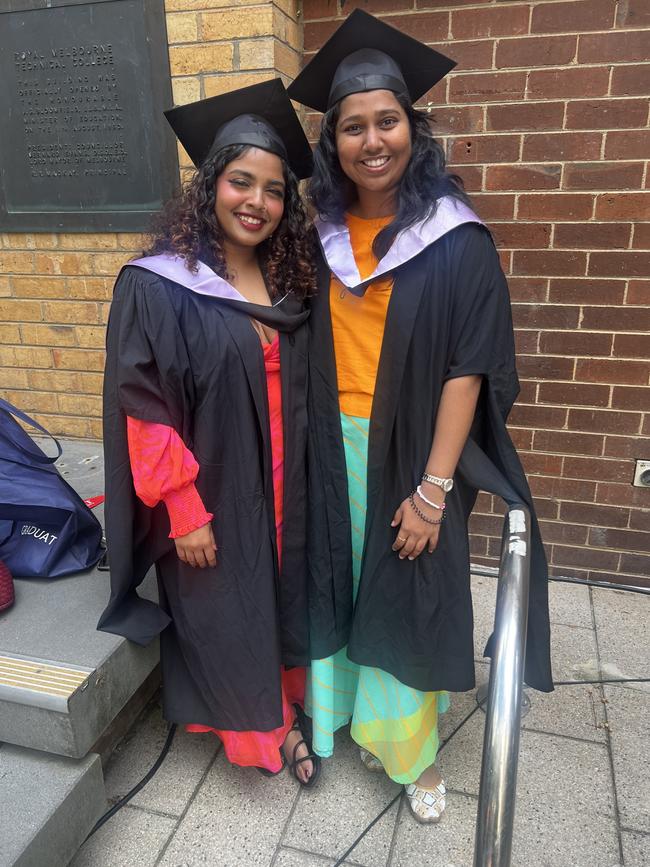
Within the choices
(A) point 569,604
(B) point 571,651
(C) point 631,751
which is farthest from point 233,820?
(A) point 569,604

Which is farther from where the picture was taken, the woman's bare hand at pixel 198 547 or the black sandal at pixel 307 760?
the black sandal at pixel 307 760

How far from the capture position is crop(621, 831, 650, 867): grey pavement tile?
72.4 inches

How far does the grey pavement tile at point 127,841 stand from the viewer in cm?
188

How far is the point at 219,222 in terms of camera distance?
5.85ft

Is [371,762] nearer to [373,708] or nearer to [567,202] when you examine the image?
[373,708]

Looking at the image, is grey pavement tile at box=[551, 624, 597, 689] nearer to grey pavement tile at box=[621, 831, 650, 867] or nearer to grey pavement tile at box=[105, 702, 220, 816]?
grey pavement tile at box=[621, 831, 650, 867]

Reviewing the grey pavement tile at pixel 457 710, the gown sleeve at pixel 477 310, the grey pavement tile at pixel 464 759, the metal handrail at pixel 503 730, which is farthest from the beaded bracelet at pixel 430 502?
the grey pavement tile at pixel 464 759

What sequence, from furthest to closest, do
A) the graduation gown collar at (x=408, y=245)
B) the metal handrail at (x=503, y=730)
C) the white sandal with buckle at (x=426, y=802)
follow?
the white sandal with buckle at (x=426, y=802)
the graduation gown collar at (x=408, y=245)
the metal handrail at (x=503, y=730)

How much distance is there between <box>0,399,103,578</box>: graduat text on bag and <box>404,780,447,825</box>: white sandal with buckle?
132cm

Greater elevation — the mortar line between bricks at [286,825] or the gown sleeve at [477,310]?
the gown sleeve at [477,310]

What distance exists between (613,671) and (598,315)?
1.49 m

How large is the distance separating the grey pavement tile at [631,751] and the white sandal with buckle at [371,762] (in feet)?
2.48

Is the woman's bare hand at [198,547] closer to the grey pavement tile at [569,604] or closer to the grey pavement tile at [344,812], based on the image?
the grey pavement tile at [344,812]

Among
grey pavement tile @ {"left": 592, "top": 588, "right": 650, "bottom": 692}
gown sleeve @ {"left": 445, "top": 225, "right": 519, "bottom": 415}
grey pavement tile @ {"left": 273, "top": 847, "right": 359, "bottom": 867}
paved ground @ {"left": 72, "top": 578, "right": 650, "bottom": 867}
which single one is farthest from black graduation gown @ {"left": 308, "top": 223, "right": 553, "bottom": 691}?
grey pavement tile @ {"left": 592, "top": 588, "right": 650, "bottom": 692}
